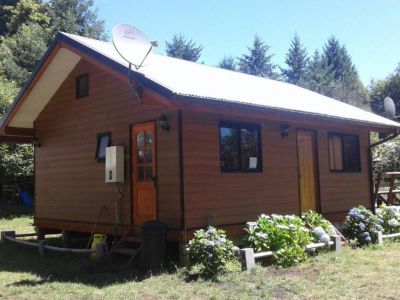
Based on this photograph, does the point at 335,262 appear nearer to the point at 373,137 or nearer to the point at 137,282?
the point at 137,282

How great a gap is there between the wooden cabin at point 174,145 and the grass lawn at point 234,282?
153 centimetres

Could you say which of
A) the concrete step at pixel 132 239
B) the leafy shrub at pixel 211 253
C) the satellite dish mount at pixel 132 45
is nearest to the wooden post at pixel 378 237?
the leafy shrub at pixel 211 253

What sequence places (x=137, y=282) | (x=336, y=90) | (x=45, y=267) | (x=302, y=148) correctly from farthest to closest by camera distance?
(x=336, y=90) → (x=302, y=148) → (x=45, y=267) → (x=137, y=282)

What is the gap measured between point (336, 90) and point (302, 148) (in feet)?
135

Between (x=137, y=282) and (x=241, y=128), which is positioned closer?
(x=137, y=282)

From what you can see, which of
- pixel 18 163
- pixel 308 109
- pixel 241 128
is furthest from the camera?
pixel 18 163

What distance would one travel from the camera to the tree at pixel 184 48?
49456 mm

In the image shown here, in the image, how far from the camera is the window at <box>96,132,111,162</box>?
11266 millimetres

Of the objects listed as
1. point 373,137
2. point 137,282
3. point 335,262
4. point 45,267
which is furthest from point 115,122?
point 373,137

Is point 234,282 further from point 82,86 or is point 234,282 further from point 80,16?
point 80,16

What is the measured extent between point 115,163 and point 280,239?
12.5ft

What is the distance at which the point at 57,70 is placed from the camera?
40.8ft

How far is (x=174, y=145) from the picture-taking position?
30.4 ft

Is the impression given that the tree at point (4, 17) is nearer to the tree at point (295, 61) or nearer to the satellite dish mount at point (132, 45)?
the tree at point (295, 61)
